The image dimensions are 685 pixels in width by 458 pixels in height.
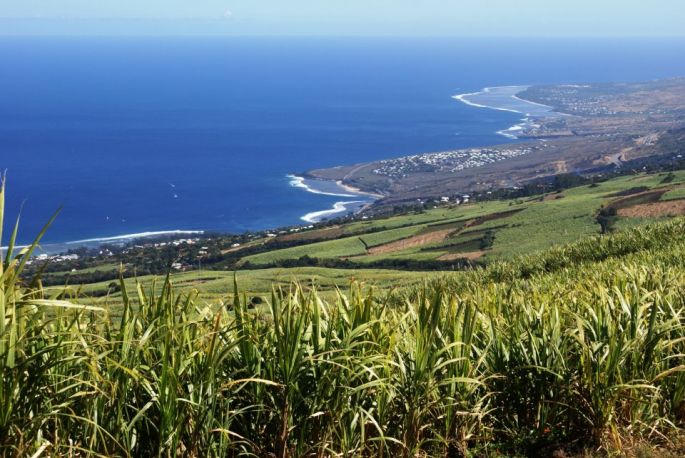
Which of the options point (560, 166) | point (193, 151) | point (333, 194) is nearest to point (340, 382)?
point (333, 194)

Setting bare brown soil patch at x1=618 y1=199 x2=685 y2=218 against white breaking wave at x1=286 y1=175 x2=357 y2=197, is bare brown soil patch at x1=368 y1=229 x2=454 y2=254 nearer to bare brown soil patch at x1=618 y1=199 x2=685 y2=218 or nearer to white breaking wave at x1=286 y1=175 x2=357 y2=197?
bare brown soil patch at x1=618 y1=199 x2=685 y2=218

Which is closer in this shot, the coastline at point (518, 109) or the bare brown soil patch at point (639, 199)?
the bare brown soil patch at point (639, 199)

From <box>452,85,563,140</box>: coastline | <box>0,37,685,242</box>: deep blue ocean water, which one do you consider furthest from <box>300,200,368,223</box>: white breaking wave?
<box>452,85,563,140</box>: coastline

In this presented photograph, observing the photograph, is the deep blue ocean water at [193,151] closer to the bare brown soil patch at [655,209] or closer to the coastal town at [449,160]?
the coastal town at [449,160]

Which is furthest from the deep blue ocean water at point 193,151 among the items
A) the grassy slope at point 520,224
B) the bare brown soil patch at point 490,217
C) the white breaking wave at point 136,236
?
the bare brown soil patch at point 490,217

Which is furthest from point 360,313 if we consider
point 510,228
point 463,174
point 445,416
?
point 463,174

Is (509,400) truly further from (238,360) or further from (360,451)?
(238,360)
